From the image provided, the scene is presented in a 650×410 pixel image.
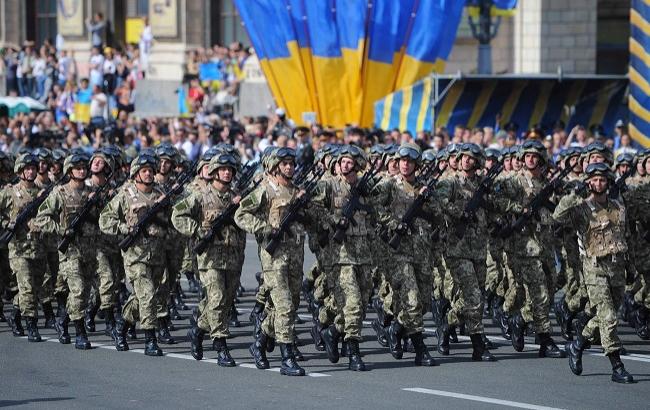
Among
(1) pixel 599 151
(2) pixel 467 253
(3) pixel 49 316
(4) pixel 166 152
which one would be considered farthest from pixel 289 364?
(3) pixel 49 316

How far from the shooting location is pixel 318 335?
52.0 ft

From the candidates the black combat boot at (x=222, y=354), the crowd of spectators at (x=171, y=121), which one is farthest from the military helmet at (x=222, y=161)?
the crowd of spectators at (x=171, y=121)

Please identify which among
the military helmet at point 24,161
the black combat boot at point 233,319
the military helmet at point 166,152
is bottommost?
the black combat boot at point 233,319

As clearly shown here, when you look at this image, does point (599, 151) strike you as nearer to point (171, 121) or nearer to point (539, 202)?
point (539, 202)

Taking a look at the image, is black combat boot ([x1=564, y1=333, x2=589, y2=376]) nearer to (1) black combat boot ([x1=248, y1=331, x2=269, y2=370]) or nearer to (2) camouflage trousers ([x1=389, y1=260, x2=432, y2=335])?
(2) camouflage trousers ([x1=389, y1=260, x2=432, y2=335])

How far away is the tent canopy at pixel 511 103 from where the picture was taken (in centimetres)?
2739

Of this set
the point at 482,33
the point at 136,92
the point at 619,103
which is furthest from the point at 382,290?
the point at 136,92

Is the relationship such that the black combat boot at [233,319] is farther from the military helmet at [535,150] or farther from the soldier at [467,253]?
the military helmet at [535,150]

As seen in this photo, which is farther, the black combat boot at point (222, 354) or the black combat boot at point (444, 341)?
the black combat boot at point (444, 341)

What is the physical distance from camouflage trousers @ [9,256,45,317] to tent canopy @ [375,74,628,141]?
1107cm

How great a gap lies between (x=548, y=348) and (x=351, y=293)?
6.49 feet

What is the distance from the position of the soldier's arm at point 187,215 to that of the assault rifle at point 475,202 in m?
2.35

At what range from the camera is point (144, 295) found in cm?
1567

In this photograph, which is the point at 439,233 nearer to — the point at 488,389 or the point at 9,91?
the point at 488,389
